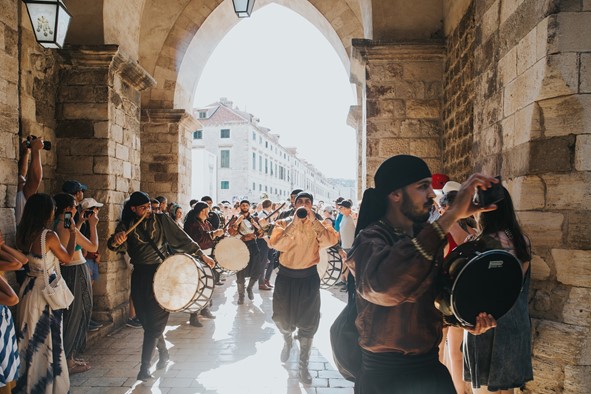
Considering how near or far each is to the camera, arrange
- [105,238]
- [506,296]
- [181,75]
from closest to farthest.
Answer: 1. [506,296]
2. [105,238]
3. [181,75]

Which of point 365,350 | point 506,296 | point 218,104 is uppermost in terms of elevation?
point 218,104

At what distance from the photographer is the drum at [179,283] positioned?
12.8 ft

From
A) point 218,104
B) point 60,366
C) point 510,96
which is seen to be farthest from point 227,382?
point 218,104

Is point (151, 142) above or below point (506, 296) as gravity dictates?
above

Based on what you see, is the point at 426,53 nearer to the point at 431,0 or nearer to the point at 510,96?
the point at 431,0

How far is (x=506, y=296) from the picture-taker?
1612mm

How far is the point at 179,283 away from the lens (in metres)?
3.98

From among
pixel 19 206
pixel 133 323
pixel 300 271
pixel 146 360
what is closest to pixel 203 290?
pixel 146 360

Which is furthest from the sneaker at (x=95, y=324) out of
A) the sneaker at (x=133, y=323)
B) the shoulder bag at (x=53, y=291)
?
the shoulder bag at (x=53, y=291)

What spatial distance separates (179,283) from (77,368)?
1.37 m

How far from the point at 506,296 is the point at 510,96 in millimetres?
1924

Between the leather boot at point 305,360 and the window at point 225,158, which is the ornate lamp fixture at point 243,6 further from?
the window at point 225,158

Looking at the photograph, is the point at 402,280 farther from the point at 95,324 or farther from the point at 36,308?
the point at 95,324

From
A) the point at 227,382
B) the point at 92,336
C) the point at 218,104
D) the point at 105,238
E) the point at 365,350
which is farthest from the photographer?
the point at 218,104
